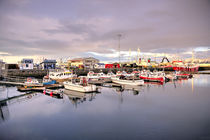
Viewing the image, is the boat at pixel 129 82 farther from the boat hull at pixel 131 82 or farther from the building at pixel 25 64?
the building at pixel 25 64

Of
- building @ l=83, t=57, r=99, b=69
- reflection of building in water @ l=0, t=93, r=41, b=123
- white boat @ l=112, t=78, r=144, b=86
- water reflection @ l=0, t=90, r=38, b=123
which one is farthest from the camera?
building @ l=83, t=57, r=99, b=69

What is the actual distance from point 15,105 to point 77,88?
46.3 feet

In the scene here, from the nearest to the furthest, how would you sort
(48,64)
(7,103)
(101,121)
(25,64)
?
(101,121) < (7,103) < (25,64) < (48,64)

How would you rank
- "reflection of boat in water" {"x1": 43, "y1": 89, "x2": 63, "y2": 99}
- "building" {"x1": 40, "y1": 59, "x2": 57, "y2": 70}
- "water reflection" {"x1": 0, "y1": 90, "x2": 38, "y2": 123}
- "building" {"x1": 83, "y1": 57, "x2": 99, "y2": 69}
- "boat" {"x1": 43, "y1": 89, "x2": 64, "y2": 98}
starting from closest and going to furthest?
1. "water reflection" {"x1": 0, "y1": 90, "x2": 38, "y2": 123}
2. "reflection of boat in water" {"x1": 43, "y1": 89, "x2": 63, "y2": 99}
3. "boat" {"x1": 43, "y1": 89, "x2": 64, "y2": 98}
4. "building" {"x1": 40, "y1": 59, "x2": 57, "y2": 70}
5. "building" {"x1": 83, "y1": 57, "x2": 99, "y2": 69}

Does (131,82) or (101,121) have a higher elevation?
(131,82)

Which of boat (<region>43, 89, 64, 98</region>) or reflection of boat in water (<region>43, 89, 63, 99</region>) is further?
boat (<region>43, 89, 64, 98</region>)

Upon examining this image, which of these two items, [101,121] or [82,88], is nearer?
[101,121]

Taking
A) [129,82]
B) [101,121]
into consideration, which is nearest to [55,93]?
[101,121]

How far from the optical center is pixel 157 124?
18156mm

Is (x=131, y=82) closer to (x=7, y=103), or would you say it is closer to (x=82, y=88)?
(x=82, y=88)

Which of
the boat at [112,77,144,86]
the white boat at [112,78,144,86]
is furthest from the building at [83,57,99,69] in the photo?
the white boat at [112,78,144,86]

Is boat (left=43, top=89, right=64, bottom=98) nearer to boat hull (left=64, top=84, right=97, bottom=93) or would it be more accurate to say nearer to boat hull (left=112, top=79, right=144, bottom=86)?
boat hull (left=64, top=84, right=97, bottom=93)

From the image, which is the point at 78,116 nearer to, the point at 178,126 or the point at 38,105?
the point at 38,105

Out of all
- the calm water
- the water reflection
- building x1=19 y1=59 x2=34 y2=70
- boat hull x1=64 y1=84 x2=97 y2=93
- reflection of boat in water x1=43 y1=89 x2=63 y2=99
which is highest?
building x1=19 y1=59 x2=34 y2=70
